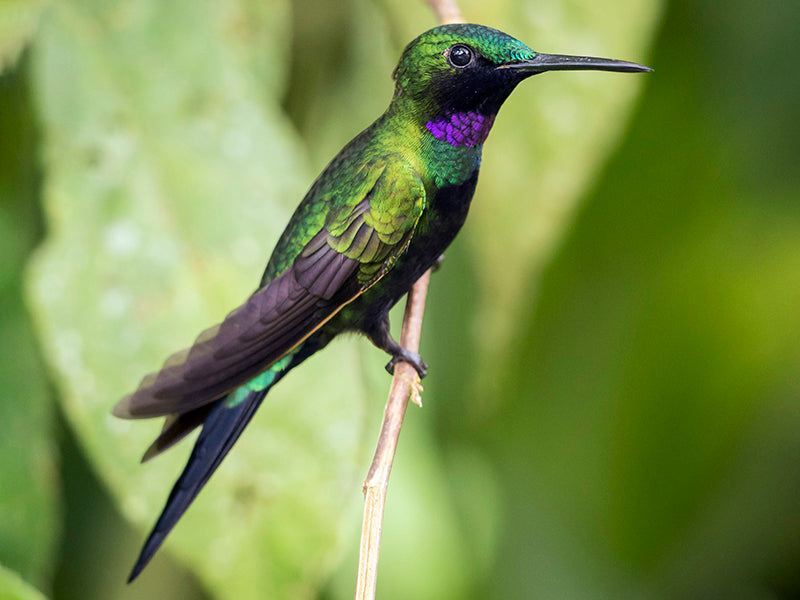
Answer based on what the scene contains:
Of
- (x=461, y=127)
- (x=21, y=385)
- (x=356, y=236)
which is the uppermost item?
(x=461, y=127)

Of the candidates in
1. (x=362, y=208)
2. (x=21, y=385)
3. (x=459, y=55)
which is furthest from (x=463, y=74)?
(x=21, y=385)

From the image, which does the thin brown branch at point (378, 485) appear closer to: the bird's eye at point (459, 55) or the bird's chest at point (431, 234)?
the bird's chest at point (431, 234)

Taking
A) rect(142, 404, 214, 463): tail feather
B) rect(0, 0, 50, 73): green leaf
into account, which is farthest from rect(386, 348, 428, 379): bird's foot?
rect(0, 0, 50, 73): green leaf

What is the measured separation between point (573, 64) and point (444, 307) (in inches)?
34.4

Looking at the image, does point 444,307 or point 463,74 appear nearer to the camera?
point 463,74

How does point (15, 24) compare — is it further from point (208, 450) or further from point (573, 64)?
point (573, 64)

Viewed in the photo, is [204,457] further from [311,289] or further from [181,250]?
[181,250]

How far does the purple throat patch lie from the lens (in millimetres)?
1146

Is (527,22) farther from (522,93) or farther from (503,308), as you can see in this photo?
(503,308)

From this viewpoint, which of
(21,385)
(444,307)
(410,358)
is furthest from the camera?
(444,307)

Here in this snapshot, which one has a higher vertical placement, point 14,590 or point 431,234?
point 431,234

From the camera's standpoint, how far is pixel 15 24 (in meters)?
1.29

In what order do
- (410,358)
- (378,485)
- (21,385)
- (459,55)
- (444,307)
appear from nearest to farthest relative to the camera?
(378,485), (459,55), (410,358), (21,385), (444,307)

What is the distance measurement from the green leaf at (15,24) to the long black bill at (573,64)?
71 cm
